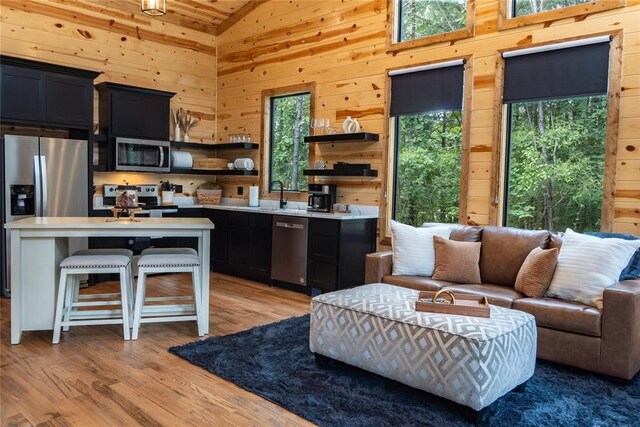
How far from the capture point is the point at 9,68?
4934mm

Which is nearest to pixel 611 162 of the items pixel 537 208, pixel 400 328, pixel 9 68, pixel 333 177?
pixel 537 208

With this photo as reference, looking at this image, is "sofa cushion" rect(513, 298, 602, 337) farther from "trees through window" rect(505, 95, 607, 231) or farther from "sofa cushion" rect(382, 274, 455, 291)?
"trees through window" rect(505, 95, 607, 231)

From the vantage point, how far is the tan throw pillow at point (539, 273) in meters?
3.52

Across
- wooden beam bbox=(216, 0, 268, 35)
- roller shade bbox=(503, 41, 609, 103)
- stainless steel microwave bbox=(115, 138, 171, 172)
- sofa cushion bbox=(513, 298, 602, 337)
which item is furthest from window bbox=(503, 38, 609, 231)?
stainless steel microwave bbox=(115, 138, 171, 172)

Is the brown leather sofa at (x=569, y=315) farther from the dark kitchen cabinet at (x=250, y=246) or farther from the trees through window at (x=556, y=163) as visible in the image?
the dark kitchen cabinet at (x=250, y=246)

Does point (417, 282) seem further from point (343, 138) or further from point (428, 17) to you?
point (428, 17)

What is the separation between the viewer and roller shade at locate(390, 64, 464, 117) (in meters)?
4.80

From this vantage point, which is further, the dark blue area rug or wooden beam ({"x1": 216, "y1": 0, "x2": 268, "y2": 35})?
wooden beam ({"x1": 216, "y1": 0, "x2": 268, "y2": 35})

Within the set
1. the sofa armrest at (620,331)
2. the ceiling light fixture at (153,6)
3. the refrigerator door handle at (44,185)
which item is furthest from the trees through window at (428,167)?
the refrigerator door handle at (44,185)

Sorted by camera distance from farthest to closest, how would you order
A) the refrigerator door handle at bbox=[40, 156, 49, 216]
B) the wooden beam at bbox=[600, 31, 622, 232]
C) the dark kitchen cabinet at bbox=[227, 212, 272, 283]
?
the dark kitchen cabinet at bbox=[227, 212, 272, 283] < the refrigerator door handle at bbox=[40, 156, 49, 216] < the wooden beam at bbox=[600, 31, 622, 232]

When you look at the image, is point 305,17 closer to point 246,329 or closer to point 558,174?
point 558,174

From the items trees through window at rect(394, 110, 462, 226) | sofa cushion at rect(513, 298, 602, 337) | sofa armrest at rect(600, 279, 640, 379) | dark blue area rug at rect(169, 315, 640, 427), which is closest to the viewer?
dark blue area rug at rect(169, 315, 640, 427)

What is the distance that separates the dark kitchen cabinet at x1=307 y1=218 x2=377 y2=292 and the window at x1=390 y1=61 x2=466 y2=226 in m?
0.43

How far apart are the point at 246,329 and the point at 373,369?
1.48m
